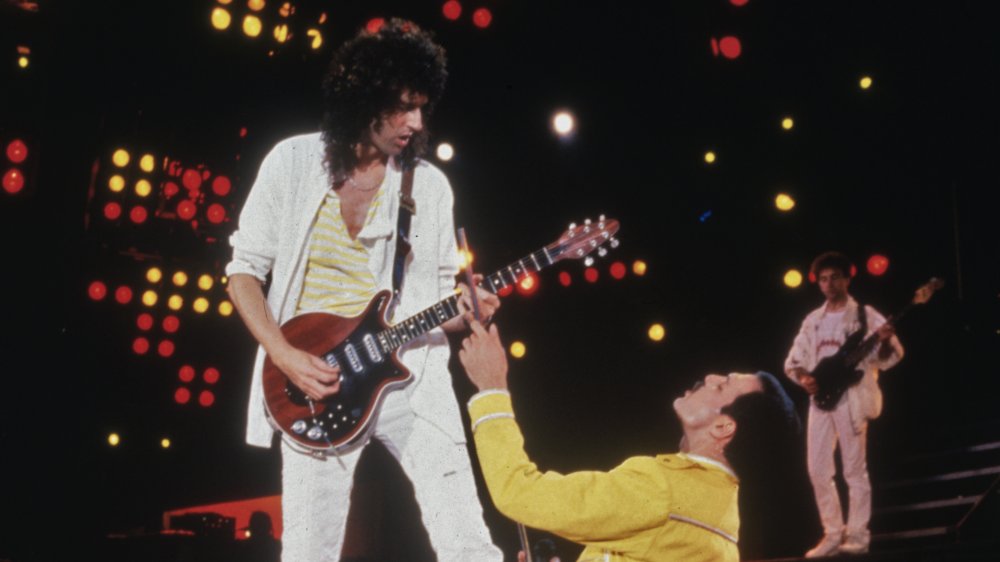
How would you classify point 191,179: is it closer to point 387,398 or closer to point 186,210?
point 186,210

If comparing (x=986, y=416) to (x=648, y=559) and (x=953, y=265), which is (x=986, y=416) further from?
(x=648, y=559)

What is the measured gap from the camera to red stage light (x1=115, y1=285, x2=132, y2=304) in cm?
494

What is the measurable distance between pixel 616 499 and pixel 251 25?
354 centimetres

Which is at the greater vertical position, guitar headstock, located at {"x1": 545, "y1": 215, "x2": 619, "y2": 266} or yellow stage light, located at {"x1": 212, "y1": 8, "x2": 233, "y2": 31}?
yellow stage light, located at {"x1": 212, "y1": 8, "x2": 233, "y2": 31}

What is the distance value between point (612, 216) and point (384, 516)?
9.48 feet

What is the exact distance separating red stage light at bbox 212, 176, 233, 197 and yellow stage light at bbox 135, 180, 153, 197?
318mm

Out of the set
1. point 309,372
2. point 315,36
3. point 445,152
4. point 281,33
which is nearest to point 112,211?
point 281,33

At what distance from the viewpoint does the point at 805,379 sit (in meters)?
6.30

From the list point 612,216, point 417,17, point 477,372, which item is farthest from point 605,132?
point 477,372

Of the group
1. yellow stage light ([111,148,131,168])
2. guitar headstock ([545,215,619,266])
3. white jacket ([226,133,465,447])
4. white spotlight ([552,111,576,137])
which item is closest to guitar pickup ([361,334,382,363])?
white jacket ([226,133,465,447])

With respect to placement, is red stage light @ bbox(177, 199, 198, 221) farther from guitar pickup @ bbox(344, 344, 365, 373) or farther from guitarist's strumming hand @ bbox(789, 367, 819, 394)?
guitarist's strumming hand @ bbox(789, 367, 819, 394)

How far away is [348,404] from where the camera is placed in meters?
2.99

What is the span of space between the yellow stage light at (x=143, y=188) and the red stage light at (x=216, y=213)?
1.00ft

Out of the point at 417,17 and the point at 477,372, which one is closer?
the point at 477,372
